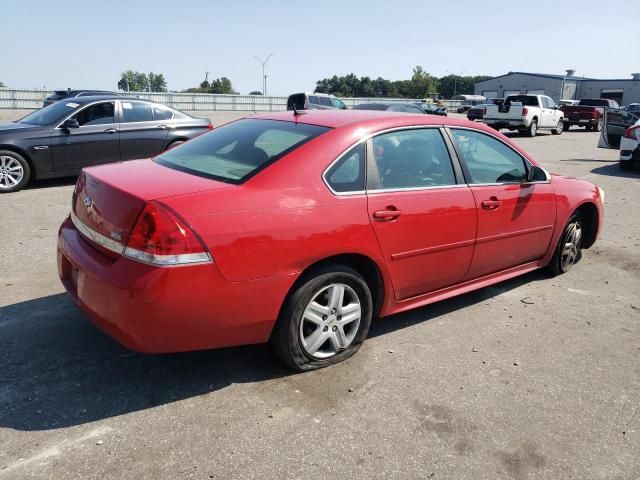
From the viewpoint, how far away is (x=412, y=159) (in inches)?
145

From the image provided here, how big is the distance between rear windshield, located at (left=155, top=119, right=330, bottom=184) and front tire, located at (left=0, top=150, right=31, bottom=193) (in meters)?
5.78

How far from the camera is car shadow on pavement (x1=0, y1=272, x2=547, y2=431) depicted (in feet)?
9.14

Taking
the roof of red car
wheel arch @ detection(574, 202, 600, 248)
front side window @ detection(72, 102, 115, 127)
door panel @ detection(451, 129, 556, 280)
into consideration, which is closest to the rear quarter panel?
the roof of red car

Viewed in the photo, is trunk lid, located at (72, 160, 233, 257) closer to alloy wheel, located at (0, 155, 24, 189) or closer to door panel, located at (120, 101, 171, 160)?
alloy wheel, located at (0, 155, 24, 189)

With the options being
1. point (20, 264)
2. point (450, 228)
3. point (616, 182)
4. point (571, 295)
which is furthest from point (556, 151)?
point (20, 264)

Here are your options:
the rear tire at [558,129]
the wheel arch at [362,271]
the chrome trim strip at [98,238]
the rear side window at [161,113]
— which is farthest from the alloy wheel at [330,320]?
the rear tire at [558,129]

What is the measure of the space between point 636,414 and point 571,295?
1.93 metres

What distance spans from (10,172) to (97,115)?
171cm

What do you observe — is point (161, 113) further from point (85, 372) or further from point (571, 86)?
point (571, 86)

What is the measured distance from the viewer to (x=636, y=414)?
2.98m

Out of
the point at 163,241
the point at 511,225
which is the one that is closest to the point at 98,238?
the point at 163,241

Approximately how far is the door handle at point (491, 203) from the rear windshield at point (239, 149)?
1.41 metres

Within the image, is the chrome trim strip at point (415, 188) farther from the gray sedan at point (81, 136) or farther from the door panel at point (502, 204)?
the gray sedan at point (81, 136)

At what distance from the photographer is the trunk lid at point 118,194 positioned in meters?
2.75
